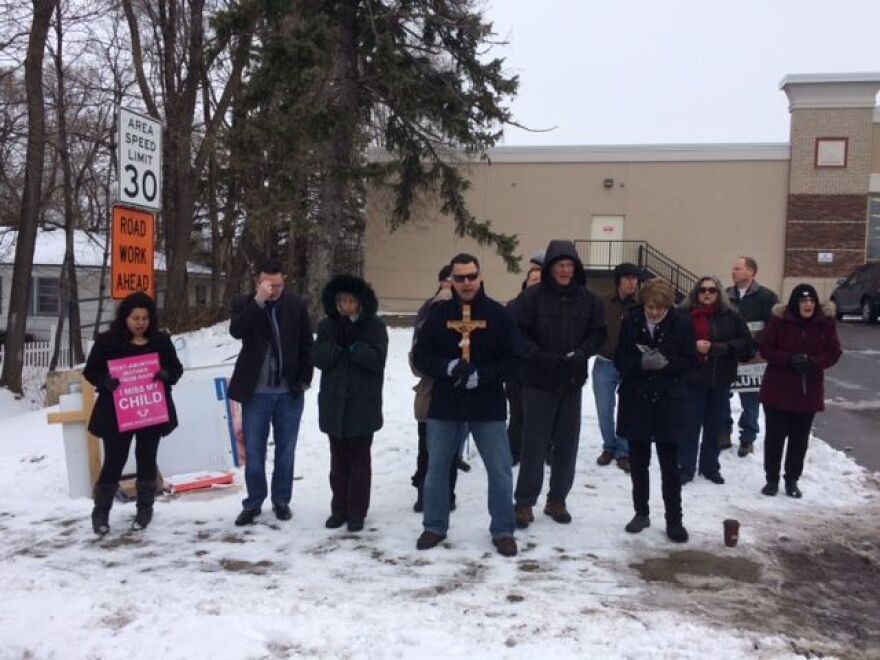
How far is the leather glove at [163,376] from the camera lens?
17.7 feet

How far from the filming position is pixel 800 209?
81.7 ft

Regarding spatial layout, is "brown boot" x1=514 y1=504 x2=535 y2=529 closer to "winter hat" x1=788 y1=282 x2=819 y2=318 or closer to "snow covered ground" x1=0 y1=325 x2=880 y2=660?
"snow covered ground" x1=0 y1=325 x2=880 y2=660

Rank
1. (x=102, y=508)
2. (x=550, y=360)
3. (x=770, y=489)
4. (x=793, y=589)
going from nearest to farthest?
(x=793, y=589) → (x=550, y=360) → (x=102, y=508) → (x=770, y=489)

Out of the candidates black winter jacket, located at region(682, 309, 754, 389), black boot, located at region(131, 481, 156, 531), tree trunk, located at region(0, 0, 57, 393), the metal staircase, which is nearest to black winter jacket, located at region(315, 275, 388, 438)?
black boot, located at region(131, 481, 156, 531)

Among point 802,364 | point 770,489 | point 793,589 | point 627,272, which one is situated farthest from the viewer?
point 627,272

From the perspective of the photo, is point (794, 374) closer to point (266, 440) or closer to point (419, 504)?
point (419, 504)

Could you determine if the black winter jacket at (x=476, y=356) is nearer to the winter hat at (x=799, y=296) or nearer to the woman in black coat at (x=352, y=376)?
the woman in black coat at (x=352, y=376)

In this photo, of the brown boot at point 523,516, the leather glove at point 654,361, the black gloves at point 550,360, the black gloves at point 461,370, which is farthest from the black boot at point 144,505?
the leather glove at point 654,361

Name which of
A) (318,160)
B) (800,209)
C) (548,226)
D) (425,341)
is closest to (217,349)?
(318,160)

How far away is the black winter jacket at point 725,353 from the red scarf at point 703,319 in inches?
0.9

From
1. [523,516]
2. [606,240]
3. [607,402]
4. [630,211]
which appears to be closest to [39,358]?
[606,240]

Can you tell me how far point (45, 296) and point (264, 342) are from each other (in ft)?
86.0

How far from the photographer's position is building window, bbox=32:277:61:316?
2772cm

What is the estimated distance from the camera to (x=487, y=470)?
4.90m
